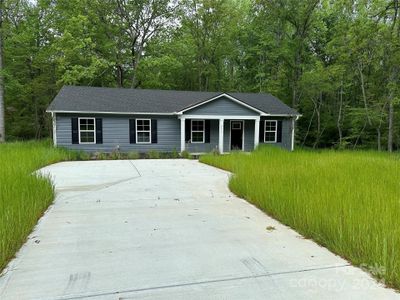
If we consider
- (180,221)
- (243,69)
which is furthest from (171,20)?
(180,221)

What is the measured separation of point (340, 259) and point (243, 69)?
98.3ft

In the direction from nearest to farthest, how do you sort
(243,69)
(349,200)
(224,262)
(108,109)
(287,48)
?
(224,262) → (349,200) → (108,109) → (287,48) → (243,69)

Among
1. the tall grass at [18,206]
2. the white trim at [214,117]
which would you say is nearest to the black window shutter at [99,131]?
the white trim at [214,117]

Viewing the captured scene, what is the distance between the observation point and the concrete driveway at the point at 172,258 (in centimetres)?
271

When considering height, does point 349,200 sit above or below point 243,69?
below

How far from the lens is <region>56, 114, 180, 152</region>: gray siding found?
16.0 metres

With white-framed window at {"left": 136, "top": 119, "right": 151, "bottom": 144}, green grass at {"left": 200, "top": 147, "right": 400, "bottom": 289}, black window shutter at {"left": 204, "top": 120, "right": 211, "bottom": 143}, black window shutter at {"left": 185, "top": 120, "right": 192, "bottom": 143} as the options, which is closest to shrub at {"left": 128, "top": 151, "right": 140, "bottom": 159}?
white-framed window at {"left": 136, "top": 119, "right": 151, "bottom": 144}

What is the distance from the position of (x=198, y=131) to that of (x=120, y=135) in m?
4.48

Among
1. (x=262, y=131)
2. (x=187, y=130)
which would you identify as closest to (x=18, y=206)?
(x=187, y=130)

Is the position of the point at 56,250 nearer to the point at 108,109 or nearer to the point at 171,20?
the point at 108,109

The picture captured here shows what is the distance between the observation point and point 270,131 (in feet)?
64.2

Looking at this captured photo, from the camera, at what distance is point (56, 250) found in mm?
3629

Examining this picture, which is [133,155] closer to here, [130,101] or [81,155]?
[81,155]

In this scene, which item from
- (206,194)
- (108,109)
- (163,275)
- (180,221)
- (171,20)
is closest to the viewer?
(163,275)
